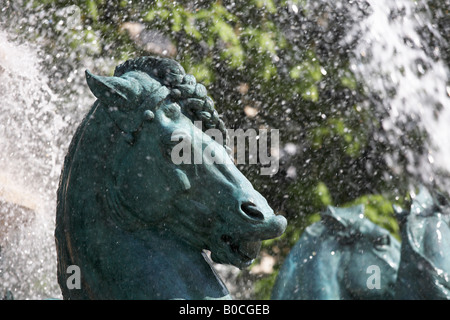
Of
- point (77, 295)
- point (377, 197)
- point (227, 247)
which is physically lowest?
point (377, 197)

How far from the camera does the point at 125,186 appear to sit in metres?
1.51

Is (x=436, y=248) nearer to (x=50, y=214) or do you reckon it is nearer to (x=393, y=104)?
(x=50, y=214)

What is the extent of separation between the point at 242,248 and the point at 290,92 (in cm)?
364

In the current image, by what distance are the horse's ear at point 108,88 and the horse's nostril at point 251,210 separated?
0.33m

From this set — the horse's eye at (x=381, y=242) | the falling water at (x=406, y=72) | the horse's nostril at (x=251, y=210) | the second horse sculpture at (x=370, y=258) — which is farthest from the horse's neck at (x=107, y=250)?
the falling water at (x=406, y=72)

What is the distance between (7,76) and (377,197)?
113 inches

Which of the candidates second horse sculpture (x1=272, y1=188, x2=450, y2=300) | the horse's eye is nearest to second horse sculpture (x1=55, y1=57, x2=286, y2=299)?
second horse sculpture (x1=272, y1=188, x2=450, y2=300)

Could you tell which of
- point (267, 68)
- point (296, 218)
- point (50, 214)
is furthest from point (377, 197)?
point (50, 214)

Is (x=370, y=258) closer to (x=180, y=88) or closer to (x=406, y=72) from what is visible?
(x=180, y=88)

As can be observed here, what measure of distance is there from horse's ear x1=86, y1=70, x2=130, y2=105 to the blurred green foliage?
3.03m

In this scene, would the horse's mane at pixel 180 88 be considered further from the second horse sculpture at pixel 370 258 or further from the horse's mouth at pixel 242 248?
the second horse sculpture at pixel 370 258

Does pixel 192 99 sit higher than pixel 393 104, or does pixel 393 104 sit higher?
pixel 192 99

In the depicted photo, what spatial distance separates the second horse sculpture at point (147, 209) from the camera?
1.51 metres

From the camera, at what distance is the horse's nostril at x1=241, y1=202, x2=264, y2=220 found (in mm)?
1513
